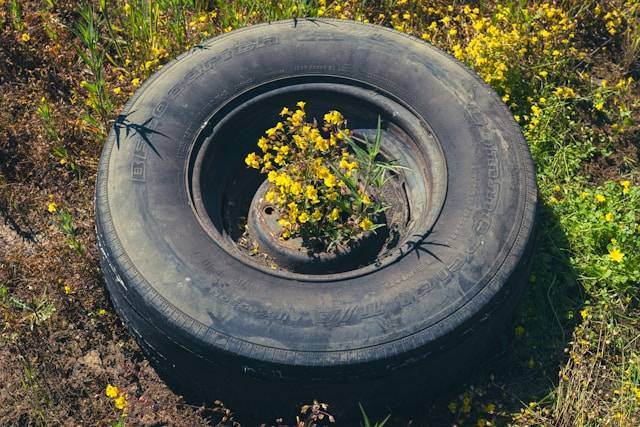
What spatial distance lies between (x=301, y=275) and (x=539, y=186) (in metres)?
1.87

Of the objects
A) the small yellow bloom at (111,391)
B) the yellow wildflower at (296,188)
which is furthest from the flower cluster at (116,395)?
the yellow wildflower at (296,188)

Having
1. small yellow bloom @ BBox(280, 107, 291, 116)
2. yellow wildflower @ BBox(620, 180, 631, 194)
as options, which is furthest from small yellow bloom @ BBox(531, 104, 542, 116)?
small yellow bloom @ BBox(280, 107, 291, 116)

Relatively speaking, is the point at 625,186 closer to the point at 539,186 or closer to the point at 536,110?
the point at 539,186

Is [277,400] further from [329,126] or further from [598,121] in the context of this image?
[598,121]

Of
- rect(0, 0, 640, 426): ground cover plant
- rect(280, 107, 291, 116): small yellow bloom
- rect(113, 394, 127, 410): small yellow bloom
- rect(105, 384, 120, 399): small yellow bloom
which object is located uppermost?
rect(280, 107, 291, 116): small yellow bloom

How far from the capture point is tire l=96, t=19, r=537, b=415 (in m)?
3.16

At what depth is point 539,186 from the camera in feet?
14.9

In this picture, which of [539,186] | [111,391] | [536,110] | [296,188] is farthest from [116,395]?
[536,110]

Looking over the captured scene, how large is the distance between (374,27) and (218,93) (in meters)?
0.93

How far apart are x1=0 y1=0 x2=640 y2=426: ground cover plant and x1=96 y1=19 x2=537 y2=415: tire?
0.32 metres

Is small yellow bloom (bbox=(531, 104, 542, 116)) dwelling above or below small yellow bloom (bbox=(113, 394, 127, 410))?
above

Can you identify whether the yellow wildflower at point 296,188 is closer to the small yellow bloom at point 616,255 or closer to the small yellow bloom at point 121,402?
the small yellow bloom at point 121,402

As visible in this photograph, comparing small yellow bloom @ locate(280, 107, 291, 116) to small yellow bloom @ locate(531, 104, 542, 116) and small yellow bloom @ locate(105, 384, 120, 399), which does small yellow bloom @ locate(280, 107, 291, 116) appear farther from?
small yellow bloom @ locate(531, 104, 542, 116)

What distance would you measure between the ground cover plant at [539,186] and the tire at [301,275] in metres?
0.32
